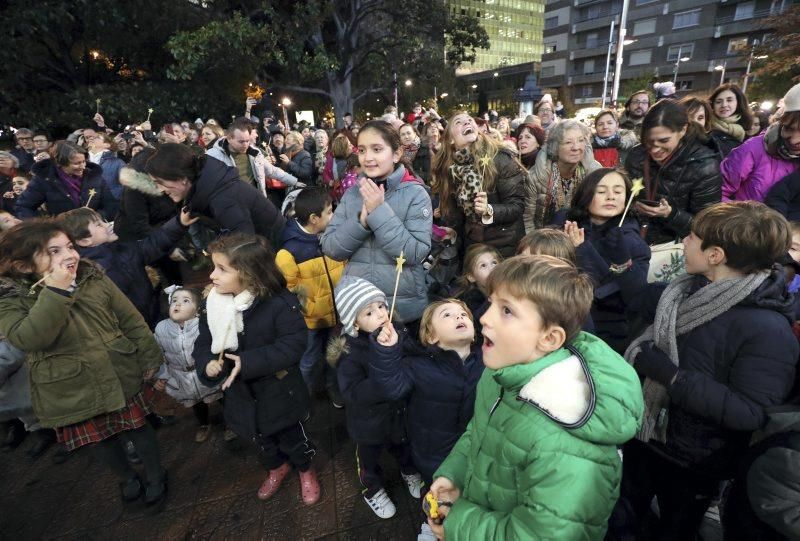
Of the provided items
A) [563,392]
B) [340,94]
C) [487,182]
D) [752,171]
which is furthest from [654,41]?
[563,392]

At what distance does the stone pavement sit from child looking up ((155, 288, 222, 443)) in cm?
46

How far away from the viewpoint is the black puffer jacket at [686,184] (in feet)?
9.20

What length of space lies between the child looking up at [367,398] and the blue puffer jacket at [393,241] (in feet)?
0.75

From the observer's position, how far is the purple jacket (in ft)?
9.72

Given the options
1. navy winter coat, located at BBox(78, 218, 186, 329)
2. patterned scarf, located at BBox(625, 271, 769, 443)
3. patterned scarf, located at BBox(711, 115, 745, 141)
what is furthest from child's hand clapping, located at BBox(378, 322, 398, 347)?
patterned scarf, located at BBox(711, 115, 745, 141)

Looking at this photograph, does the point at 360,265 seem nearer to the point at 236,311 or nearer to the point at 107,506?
the point at 236,311

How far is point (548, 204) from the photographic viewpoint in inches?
146

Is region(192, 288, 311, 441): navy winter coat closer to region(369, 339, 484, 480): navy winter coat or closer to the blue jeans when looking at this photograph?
region(369, 339, 484, 480): navy winter coat

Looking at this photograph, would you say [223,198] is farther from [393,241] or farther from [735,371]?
[735,371]

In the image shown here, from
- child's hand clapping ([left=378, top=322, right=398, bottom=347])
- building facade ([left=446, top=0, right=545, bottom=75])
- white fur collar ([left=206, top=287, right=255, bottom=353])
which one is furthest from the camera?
building facade ([left=446, top=0, right=545, bottom=75])

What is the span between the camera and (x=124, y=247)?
334 centimetres

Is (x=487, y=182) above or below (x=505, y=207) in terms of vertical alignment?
above

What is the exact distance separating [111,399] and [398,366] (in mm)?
1822

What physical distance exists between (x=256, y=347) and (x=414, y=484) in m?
1.35
